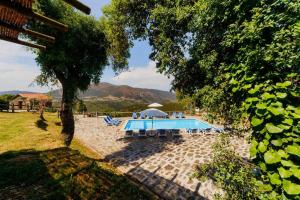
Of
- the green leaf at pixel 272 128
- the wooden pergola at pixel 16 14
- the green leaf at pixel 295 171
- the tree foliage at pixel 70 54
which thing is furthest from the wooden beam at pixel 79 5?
the tree foliage at pixel 70 54

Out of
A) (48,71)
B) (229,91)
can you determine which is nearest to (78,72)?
(48,71)

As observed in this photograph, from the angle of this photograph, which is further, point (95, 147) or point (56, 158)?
point (95, 147)

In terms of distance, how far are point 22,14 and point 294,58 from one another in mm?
4878

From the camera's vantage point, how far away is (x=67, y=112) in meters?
13.8

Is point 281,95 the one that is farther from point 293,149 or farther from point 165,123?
point 165,123

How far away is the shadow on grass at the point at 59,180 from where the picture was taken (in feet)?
23.1

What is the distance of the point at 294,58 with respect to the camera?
370cm

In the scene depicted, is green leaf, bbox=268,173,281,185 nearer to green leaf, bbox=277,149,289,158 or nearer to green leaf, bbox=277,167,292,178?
green leaf, bbox=277,167,292,178

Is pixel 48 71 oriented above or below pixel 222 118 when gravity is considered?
above

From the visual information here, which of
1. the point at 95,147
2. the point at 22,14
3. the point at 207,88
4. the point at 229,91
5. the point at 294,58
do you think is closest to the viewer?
the point at 22,14

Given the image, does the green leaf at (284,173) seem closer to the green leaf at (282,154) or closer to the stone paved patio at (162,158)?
the green leaf at (282,154)

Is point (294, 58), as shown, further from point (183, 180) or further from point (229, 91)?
point (183, 180)

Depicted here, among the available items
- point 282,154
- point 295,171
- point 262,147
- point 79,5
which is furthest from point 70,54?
point 295,171

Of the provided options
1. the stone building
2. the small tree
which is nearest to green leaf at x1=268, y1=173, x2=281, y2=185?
the small tree
